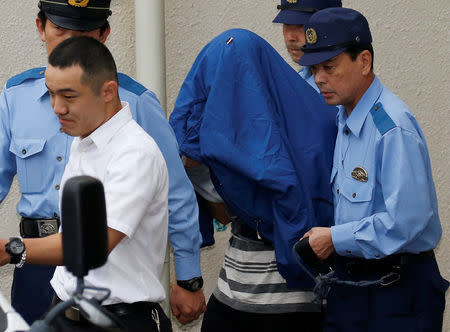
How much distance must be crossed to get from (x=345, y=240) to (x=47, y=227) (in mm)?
1052

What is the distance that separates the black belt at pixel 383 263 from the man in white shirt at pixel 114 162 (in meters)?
0.78

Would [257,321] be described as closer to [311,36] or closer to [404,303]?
[404,303]

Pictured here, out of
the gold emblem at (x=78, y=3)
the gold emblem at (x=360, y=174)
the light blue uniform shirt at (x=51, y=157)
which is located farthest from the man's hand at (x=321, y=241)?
the gold emblem at (x=78, y=3)

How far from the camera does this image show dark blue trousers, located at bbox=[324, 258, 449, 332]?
9.94 feet

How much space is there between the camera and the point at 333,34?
3.14 meters

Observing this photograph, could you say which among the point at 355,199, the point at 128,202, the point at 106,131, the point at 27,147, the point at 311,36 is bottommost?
the point at 355,199

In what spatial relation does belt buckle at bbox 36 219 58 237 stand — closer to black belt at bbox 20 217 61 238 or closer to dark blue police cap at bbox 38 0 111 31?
black belt at bbox 20 217 61 238

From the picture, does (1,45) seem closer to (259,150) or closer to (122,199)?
(259,150)

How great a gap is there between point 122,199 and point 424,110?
3.02 meters

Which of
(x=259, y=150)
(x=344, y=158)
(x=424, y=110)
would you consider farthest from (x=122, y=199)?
(x=424, y=110)

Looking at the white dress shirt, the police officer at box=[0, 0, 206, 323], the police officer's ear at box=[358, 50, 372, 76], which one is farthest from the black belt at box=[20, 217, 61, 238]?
the police officer's ear at box=[358, 50, 372, 76]

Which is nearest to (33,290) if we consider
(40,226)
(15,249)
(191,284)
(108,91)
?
(40,226)

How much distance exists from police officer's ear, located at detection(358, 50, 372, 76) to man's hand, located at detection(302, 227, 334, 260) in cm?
60

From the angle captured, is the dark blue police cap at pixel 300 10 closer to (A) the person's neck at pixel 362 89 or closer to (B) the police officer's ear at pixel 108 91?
(A) the person's neck at pixel 362 89
